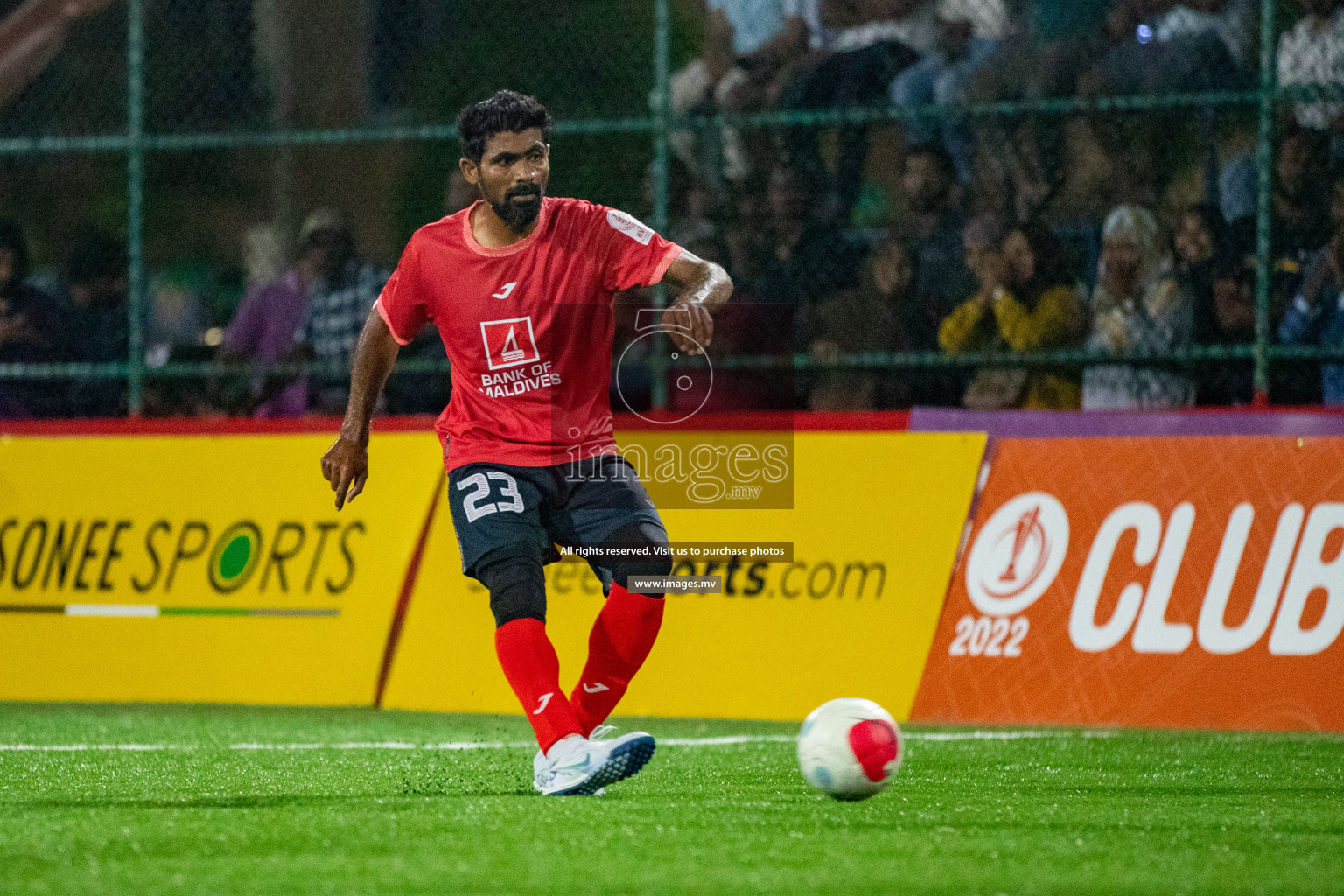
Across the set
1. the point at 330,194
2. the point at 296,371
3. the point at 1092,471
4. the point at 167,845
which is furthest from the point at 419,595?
the point at 330,194

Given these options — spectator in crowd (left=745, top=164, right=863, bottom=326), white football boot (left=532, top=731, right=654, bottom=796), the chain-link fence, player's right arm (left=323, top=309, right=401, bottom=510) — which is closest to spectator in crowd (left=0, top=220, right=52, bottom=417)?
the chain-link fence

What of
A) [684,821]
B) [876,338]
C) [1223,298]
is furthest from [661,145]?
[684,821]

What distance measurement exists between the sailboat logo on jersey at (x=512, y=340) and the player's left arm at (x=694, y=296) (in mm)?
472

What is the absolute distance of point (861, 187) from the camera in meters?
10.3

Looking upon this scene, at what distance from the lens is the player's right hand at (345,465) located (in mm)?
6391

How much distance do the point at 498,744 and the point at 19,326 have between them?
5.10m

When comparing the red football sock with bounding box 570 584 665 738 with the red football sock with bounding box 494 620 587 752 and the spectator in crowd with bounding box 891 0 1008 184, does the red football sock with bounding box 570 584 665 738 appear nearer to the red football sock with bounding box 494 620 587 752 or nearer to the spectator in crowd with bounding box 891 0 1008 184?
the red football sock with bounding box 494 620 587 752

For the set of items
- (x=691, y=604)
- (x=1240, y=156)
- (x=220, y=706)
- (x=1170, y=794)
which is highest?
(x=1240, y=156)

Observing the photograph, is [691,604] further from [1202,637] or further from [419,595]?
[1202,637]

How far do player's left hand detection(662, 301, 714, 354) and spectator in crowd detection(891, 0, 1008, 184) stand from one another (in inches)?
187

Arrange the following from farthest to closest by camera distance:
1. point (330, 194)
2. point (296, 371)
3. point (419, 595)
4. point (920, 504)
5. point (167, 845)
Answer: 1. point (330, 194)
2. point (296, 371)
3. point (419, 595)
4. point (920, 504)
5. point (167, 845)

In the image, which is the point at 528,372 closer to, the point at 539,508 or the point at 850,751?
the point at 539,508

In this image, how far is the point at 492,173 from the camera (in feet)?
20.6

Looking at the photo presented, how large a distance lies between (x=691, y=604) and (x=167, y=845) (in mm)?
4505
